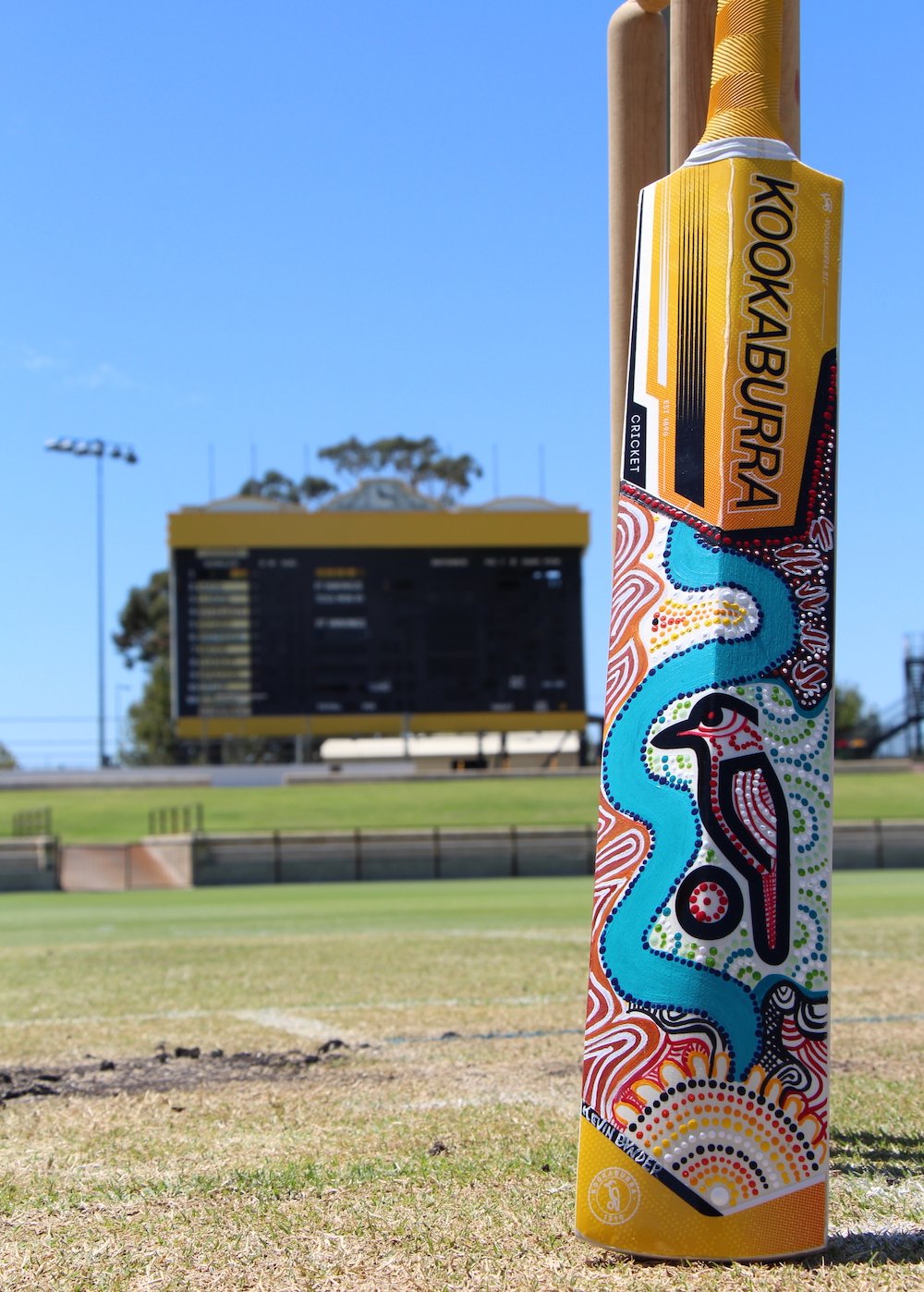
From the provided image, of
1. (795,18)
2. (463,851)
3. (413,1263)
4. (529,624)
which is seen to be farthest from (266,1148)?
(529,624)

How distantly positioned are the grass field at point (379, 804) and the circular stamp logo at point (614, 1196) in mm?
27362

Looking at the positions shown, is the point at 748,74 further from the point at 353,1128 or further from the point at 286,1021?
the point at 286,1021

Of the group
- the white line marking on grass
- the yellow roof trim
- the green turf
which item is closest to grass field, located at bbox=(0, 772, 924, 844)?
the yellow roof trim

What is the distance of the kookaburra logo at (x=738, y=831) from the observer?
304cm

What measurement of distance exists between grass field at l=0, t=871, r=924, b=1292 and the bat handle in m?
2.52

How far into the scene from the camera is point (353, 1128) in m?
4.31

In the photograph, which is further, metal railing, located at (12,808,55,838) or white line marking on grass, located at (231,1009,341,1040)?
metal railing, located at (12,808,55,838)

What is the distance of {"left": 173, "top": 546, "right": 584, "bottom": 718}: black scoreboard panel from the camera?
132ft

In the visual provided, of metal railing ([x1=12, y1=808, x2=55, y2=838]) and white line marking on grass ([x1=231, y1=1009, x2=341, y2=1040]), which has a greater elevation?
white line marking on grass ([x1=231, y1=1009, x2=341, y2=1040])

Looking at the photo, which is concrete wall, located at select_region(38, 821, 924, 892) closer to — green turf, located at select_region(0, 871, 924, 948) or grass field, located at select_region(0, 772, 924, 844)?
green turf, located at select_region(0, 871, 924, 948)

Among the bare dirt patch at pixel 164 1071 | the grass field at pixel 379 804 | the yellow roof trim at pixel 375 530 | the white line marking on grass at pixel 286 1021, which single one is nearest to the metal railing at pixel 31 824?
the grass field at pixel 379 804

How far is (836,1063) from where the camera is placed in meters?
5.31

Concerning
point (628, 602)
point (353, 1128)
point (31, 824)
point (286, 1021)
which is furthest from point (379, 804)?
point (628, 602)

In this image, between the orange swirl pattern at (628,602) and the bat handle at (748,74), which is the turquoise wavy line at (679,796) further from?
the bat handle at (748,74)
